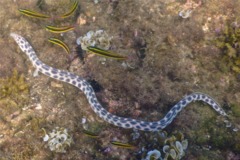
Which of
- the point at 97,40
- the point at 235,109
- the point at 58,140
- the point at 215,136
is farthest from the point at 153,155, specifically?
the point at 97,40

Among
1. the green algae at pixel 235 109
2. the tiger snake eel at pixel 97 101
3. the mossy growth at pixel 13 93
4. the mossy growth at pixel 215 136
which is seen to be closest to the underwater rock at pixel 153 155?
the tiger snake eel at pixel 97 101

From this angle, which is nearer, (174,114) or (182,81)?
(174,114)

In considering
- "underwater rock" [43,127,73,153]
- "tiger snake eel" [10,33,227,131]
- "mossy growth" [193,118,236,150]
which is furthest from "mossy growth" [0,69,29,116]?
"mossy growth" [193,118,236,150]

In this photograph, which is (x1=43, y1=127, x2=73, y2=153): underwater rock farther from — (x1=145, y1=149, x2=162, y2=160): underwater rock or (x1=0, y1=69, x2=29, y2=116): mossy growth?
(x1=145, y1=149, x2=162, y2=160): underwater rock

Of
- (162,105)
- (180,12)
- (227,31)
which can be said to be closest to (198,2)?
(180,12)

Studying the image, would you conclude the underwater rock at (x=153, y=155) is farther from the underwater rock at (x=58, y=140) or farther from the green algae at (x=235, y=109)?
the green algae at (x=235, y=109)

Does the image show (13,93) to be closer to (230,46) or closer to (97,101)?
(97,101)

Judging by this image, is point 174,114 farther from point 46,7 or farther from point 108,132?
point 46,7
